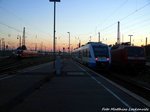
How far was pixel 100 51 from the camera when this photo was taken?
35.5m

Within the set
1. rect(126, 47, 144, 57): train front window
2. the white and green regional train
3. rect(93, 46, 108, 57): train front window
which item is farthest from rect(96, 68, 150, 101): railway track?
rect(93, 46, 108, 57): train front window

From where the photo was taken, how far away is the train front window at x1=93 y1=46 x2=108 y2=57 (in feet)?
115

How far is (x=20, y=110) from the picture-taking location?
32.6ft

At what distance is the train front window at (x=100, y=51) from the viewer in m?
35.2

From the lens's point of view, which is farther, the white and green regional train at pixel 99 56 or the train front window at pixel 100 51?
the train front window at pixel 100 51

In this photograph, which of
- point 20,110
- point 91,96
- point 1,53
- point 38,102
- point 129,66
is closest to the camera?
point 20,110

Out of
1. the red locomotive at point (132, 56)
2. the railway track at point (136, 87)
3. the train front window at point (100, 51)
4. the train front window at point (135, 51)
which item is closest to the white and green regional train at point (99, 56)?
the train front window at point (100, 51)

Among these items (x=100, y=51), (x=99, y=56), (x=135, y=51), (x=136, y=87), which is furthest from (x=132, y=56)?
(x=136, y=87)

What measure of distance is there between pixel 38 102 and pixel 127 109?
10.1 feet

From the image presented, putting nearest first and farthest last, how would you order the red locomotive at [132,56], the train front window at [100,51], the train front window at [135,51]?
the red locomotive at [132,56], the train front window at [135,51], the train front window at [100,51]

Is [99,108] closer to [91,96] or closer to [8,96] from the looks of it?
[91,96]

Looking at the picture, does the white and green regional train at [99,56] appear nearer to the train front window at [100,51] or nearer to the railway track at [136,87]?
the train front window at [100,51]

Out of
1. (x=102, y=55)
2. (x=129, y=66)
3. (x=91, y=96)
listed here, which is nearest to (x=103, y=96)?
(x=91, y=96)

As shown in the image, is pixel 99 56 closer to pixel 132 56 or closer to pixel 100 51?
pixel 100 51
